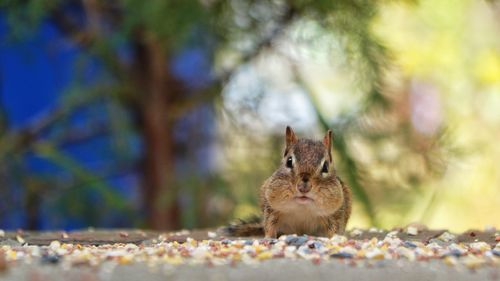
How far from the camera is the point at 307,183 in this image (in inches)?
137

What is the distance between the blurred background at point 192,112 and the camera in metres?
5.44

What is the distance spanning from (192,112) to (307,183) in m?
2.91

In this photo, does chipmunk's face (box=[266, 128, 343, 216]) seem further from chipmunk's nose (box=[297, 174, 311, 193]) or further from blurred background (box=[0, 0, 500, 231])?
blurred background (box=[0, 0, 500, 231])

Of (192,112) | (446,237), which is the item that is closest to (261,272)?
(446,237)

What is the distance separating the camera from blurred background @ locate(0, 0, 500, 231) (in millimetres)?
5441

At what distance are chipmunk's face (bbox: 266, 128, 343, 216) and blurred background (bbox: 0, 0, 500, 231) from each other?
1.63m

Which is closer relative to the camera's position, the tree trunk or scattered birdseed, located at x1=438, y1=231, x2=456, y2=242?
scattered birdseed, located at x1=438, y1=231, x2=456, y2=242

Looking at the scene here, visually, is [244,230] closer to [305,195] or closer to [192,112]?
[305,195]

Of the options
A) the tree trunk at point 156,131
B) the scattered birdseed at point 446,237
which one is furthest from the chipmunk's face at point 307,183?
the tree trunk at point 156,131

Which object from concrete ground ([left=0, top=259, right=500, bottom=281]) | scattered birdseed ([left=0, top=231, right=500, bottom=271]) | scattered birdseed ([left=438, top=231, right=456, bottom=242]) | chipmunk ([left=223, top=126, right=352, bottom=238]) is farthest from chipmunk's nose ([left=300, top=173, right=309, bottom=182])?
concrete ground ([left=0, top=259, right=500, bottom=281])

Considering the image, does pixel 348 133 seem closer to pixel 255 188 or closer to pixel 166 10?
pixel 255 188

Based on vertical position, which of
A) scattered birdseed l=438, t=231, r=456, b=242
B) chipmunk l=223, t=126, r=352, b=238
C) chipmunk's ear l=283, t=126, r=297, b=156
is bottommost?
scattered birdseed l=438, t=231, r=456, b=242

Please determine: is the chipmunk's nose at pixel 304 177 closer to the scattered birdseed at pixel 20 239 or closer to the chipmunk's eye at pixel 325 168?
the chipmunk's eye at pixel 325 168

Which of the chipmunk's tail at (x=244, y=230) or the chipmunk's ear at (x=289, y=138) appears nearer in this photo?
the chipmunk's ear at (x=289, y=138)
